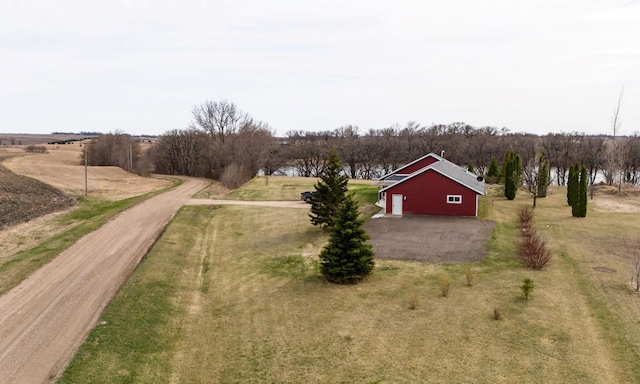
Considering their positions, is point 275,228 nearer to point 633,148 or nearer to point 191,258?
point 191,258

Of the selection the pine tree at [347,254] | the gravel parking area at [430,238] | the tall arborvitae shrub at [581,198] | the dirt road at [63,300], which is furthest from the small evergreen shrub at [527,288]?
the tall arborvitae shrub at [581,198]

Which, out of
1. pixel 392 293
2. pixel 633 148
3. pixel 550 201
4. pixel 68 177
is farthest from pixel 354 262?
pixel 633 148

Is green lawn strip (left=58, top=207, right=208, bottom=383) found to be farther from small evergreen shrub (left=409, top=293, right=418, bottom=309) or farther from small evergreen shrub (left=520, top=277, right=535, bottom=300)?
small evergreen shrub (left=520, top=277, right=535, bottom=300)

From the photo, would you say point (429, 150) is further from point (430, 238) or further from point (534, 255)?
point (534, 255)

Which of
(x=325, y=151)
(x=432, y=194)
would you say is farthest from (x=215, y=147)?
(x=432, y=194)

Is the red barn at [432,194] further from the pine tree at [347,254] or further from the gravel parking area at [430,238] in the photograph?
the pine tree at [347,254]

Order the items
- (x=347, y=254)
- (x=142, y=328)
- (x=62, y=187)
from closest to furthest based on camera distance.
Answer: (x=142, y=328) → (x=347, y=254) → (x=62, y=187)
